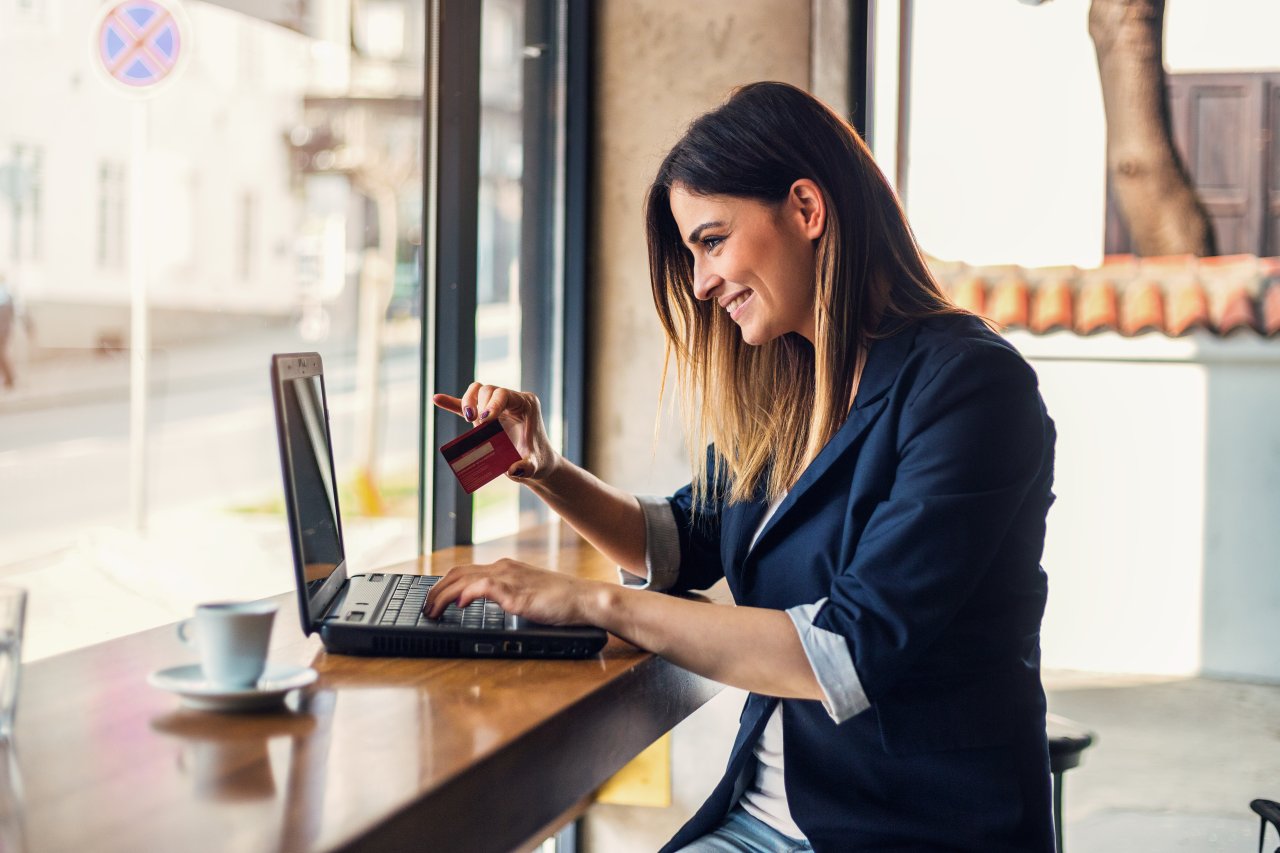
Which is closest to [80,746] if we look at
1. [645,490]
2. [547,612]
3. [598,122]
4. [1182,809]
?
[547,612]

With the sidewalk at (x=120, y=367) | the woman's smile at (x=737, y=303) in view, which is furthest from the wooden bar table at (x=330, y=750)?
the woman's smile at (x=737, y=303)

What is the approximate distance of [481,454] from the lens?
161cm

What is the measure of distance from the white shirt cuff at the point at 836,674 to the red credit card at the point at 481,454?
1.86 ft

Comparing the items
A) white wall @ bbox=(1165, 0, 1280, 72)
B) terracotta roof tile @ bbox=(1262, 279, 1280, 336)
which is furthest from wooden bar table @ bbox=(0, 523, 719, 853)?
white wall @ bbox=(1165, 0, 1280, 72)

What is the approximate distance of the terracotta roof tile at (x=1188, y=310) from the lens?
3.04m

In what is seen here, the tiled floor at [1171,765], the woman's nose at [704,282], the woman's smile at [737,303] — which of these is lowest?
the tiled floor at [1171,765]

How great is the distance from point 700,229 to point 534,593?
544 mm

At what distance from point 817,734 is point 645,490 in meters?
1.59

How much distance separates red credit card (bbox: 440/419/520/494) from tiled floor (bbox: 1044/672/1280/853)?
192cm

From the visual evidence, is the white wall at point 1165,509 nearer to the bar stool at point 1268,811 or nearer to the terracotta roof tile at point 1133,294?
the terracotta roof tile at point 1133,294

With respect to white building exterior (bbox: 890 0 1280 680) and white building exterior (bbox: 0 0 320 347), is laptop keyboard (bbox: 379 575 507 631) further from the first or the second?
white building exterior (bbox: 890 0 1280 680)

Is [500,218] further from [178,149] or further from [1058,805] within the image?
[1058,805]

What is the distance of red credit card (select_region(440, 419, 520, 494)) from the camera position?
5.17ft

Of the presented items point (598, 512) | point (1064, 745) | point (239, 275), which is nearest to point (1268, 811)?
point (1064, 745)
